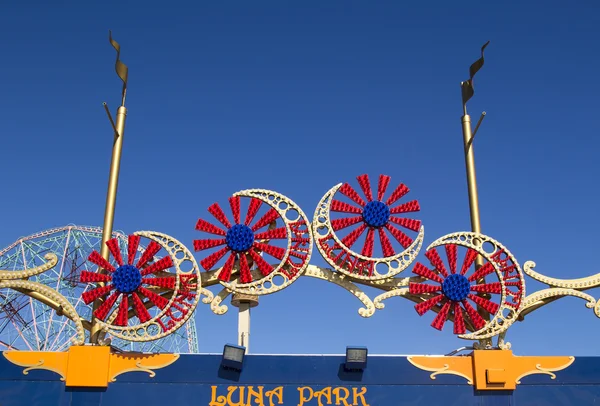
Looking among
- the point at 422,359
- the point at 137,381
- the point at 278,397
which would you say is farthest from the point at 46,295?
the point at 422,359

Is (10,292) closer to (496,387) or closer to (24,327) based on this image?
(24,327)

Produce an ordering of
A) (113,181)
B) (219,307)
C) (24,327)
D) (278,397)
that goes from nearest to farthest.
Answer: (278,397) → (219,307) → (113,181) → (24,327)

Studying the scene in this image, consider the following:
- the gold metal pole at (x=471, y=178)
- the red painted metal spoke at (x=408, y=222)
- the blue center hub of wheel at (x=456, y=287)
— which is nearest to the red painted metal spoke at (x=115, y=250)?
the red painted metal spoke at (x=408, y=222)

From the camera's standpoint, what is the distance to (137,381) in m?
15.0

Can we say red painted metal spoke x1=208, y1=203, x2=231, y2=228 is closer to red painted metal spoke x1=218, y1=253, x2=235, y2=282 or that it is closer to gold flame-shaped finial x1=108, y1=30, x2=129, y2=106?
red painted metal spoke x1=218, y1=253, x2=235, y2=282

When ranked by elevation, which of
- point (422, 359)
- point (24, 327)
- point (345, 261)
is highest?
point (24, 327)

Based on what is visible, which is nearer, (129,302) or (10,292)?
(129,302)

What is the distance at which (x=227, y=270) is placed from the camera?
16.4 m

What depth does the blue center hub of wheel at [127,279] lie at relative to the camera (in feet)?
52.5

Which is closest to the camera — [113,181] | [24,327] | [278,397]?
[278,397]

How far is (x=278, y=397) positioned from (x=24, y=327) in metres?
29.0

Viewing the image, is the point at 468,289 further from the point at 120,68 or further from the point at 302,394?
the point at 120,68

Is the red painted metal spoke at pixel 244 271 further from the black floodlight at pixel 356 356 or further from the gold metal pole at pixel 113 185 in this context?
the gold metal pole at pixel 113 185

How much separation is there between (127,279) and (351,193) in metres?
6.06
